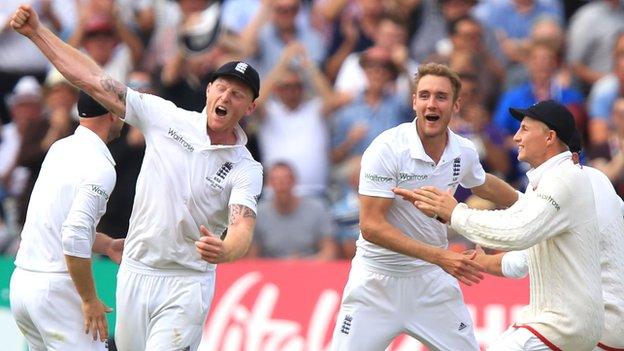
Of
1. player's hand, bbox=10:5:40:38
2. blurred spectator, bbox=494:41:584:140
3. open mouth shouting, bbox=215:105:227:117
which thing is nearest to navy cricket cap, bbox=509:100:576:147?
open mouth shouting, bbox=215:105:227:117

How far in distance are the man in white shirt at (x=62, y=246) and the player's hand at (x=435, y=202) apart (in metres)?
2.08

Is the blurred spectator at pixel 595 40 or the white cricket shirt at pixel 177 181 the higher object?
the blurred spectator at pixel 595 40

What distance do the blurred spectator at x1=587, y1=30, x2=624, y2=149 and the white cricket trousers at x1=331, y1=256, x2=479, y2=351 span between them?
5.03 meters

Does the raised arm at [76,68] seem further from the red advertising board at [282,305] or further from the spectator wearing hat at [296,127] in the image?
the spectator wearing hat at [296,127]

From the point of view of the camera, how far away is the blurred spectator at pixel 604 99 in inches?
557

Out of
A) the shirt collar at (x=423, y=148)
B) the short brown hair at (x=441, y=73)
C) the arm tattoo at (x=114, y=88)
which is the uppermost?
the short brown hair at (x=441, y=73)

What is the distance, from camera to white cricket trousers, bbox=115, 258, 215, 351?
892 cm

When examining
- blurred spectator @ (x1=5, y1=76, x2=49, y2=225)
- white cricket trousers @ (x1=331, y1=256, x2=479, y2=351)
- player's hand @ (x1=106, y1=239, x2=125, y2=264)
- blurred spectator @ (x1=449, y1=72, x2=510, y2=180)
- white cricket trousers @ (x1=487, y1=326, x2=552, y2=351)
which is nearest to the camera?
white cricket trousers @ (x1=487, y1=326, x2=552, y2=351)

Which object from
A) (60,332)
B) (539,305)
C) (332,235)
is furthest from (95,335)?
(332,235)

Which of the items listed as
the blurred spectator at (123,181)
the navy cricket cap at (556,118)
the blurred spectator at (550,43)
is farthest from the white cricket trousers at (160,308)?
the blurred spectator at (550,43)

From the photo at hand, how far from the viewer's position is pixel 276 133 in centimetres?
1554

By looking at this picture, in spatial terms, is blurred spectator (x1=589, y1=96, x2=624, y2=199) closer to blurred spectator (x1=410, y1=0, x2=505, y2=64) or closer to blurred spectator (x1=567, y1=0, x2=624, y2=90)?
blurred spectator (x1=567, y1=0, x2=624, y2=90)

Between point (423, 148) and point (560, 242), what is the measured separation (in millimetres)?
1423

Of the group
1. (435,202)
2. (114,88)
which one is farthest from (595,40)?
(114,88)
